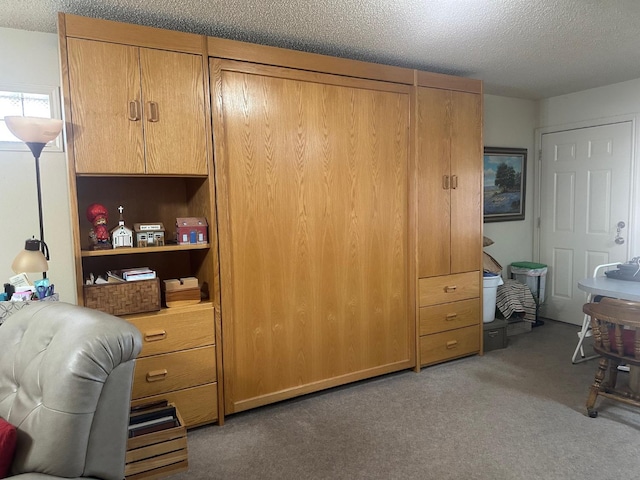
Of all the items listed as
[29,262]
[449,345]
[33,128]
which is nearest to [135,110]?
[33,128]

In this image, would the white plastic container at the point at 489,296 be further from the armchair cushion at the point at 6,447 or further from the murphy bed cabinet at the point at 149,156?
the armchair cushion at the point at 6,447

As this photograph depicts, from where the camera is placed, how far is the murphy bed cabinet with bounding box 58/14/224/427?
7.39 ft

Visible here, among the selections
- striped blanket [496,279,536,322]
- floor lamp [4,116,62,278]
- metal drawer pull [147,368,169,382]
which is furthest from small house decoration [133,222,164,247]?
striped blanket [496,279,536,322]

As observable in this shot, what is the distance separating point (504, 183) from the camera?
15.4 feet

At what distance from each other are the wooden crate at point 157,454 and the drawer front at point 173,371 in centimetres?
36

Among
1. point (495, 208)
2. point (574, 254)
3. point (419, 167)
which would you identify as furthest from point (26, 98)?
point (574, 254)

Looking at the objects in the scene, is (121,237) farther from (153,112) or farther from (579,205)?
(579,205)

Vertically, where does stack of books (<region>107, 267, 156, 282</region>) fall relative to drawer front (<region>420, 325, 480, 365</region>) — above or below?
above

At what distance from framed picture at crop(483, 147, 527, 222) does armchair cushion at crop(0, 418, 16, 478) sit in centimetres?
427

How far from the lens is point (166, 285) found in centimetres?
262

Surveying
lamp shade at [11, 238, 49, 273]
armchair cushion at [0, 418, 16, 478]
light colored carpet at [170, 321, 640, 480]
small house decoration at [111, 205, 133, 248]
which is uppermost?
small house decoration at [111, 205, 133, 248]

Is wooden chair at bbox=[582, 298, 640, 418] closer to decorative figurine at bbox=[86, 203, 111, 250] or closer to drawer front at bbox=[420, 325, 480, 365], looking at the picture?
drawer front at bbox=[420, 325, 480, 365]

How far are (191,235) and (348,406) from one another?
4.97 feet

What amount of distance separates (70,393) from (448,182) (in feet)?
9.63
